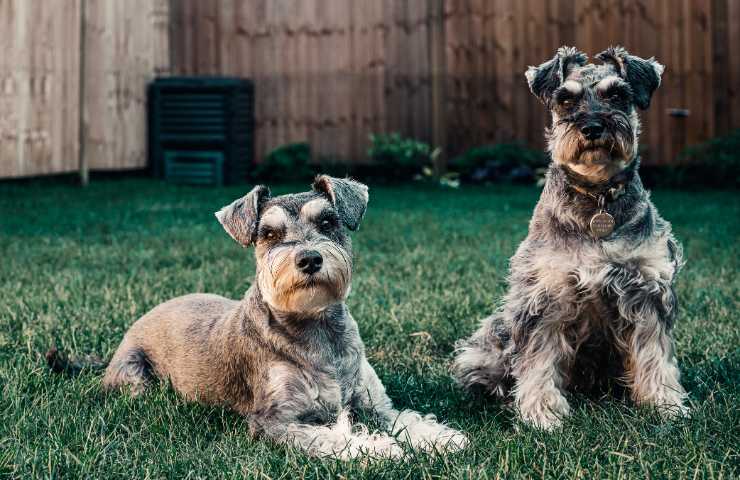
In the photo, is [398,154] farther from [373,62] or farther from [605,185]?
[605,185]

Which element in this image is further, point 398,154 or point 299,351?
point 398,154

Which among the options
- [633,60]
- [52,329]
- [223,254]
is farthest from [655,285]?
[223,254]

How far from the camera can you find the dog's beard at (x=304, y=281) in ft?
11.4

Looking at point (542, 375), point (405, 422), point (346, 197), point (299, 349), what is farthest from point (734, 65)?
point (299, 349)

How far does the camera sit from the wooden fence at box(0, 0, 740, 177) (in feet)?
42.0

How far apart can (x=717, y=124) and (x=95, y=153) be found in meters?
8.58

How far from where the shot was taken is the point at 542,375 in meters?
3.93

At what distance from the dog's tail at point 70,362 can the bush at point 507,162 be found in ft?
31.3

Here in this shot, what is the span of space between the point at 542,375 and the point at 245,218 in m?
1.41

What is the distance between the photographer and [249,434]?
3.61m

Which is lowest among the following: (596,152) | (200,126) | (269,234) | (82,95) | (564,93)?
(269,234)

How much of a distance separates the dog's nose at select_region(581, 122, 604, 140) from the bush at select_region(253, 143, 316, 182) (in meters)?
10.0

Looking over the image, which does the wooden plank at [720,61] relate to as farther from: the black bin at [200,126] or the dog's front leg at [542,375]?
the dog's front leg at [542,375]

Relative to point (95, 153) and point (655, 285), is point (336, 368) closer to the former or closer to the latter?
point (655, 285)
